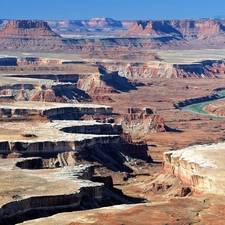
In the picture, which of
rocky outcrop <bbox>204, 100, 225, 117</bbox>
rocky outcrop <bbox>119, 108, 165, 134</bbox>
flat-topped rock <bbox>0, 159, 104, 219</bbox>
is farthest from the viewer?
rocky outcrop <bbox>204, 100, 225, 117</bbox>

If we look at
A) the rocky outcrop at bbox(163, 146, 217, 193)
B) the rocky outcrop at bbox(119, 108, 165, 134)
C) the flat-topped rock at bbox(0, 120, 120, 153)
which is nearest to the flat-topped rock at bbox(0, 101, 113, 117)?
the rocky outcrop at bbox(119, 108, 165, 134)

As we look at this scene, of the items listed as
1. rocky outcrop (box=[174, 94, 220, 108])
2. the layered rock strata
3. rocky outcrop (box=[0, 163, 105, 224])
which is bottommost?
rocky outcrop (box=[0, 163, 105, 224])

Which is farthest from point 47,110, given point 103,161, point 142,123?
point 103,161

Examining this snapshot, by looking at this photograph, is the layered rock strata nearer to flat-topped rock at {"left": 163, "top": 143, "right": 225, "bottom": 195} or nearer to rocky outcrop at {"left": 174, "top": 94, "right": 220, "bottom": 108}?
flat-topped rock at {"left": 163, "top": 143, "right": 225, "bottom": 195}

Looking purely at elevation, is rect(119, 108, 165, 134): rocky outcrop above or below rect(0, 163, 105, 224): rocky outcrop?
above

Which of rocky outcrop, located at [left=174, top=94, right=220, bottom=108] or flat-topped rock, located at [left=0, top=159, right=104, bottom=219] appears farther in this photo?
rocky outcrop, located at [left=174, top=94, right=220, bottom=108]

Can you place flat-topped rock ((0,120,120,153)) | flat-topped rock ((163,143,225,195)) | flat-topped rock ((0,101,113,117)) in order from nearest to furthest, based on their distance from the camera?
1. flat-topped rock ((163,143,225,195))
2. flat-topped rock ((0,120,120,153))
3. flat-topped rock ((0,101,113,117))


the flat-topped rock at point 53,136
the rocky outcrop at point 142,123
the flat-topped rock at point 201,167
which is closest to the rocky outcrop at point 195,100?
the rocky outcrop at point 142,123

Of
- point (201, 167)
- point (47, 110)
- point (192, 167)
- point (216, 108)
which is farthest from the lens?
point (216, 108)

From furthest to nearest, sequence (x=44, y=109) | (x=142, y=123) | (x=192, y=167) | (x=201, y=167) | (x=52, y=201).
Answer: (x=142, y=123), (x=44, y=109), (x=192, y=167), (x=201, y=167), (x=52, y=201)

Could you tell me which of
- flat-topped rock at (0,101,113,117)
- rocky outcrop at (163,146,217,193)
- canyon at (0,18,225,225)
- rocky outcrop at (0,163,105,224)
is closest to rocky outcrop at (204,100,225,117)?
canyon at (0,18,225,225)

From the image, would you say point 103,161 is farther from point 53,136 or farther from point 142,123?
point 142,123

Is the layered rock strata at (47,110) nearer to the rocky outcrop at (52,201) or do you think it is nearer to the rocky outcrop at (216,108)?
the rocky outcrop at (216,108)
